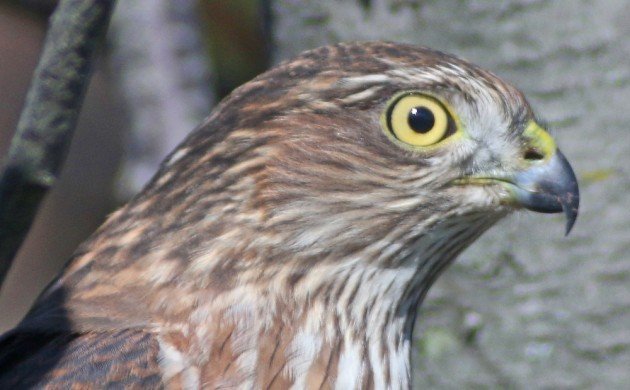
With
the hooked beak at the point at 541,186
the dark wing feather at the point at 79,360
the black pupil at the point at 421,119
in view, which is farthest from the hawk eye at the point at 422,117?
the dark wing feather at the point at 79,360

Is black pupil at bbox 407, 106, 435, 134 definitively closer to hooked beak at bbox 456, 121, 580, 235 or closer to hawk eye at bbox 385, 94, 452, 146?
hawk eye at bbox 385, 94, 452, 146

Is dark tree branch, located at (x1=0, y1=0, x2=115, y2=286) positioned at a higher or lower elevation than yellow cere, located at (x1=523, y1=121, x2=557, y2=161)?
lower

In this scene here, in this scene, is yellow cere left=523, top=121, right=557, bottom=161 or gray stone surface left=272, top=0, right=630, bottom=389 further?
gray stone surface left=272, top=0, right=630, bottom=389

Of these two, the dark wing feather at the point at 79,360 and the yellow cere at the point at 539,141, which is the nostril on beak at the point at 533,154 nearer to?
the yellow cere at the point at 539,141

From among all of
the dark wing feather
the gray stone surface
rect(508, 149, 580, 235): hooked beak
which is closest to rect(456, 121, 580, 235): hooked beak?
rect(508, 149, 580, 235): hooked beak

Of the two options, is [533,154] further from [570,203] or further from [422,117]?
[422,117]

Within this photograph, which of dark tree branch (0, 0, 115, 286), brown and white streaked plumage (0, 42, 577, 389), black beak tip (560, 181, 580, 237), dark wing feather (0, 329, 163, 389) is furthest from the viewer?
black beak tip (560, 181, 580, 237)
